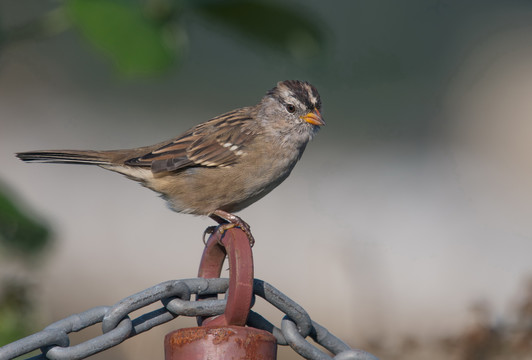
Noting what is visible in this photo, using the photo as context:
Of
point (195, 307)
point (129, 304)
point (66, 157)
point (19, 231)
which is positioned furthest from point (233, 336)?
point (66, 157)

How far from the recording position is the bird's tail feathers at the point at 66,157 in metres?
3.75

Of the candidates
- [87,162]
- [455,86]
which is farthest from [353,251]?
[87,162]

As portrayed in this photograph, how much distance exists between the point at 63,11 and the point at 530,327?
8.31 ft

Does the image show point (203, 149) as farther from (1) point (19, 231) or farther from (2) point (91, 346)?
(2) point (91, 346)

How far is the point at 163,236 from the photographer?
629 cm

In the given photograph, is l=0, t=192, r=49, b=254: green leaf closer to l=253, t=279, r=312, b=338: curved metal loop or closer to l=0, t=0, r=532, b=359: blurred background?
l=253, t=279, r=312, b=338: curved metal loop

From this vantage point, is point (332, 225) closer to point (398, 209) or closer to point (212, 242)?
point (398, 209)

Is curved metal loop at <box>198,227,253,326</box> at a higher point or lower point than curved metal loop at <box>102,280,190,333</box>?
higher

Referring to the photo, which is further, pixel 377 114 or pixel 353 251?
pixel 377 114

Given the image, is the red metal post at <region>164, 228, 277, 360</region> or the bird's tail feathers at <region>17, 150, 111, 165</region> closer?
the red metal post at <region>164, 228, 277, 360</region>

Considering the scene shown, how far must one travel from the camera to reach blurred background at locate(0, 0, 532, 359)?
19.4 feet

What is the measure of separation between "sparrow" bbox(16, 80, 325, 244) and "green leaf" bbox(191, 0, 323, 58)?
0.73 ft

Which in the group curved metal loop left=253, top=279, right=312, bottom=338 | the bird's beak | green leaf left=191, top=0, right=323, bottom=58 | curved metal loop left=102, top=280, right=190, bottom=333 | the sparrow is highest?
green leaf left=191, top=0, right=323, bottom=58

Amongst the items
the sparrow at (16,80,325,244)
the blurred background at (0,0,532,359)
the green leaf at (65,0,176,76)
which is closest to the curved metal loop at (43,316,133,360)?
the green leaf at (65,0,176,76)
